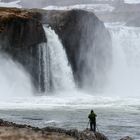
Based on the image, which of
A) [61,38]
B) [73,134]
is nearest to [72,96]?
[61,38]

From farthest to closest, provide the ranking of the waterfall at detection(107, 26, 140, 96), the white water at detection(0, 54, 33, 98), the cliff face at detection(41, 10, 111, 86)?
the waterfall at detection(107, 26, 140, 96), the cliff face at detection(41, 10, 111, 86), the white water at detection(0, 54, 33, 98)

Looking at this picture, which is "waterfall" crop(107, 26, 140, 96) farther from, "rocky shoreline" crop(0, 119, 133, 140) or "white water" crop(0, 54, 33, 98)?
"rocky shoreline" crop(0, 119, 133, 140)

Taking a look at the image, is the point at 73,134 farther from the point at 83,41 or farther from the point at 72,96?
the point at 83,41

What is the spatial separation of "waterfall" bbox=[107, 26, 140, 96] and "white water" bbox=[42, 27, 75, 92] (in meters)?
11.4

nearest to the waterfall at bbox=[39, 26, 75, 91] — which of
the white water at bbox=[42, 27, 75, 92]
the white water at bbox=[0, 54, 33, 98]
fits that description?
the white water at bbox=[42, 27, 75, 92]

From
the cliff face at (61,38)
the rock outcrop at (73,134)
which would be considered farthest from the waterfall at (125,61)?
the rock outcrop at (73,134)

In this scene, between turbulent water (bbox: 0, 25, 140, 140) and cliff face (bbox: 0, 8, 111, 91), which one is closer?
turbulent water (bbox: 0, 25, 140, 140)

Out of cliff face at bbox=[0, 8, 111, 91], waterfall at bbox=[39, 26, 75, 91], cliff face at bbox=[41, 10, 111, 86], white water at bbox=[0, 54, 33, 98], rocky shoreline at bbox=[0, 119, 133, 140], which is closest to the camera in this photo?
rocky shoreline at bbox=[0, 119, 133, 140]

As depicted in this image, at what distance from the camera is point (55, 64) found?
73062 mm

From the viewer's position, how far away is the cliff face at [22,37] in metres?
67.4

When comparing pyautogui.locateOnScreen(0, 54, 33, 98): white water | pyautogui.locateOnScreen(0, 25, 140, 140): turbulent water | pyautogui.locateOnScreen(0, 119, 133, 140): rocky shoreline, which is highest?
pyautogui.locateOnScreen(0, 54, 33, 98): white water

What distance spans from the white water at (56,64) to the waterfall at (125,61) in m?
11.4

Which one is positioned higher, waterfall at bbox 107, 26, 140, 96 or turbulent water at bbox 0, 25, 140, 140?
waterfall at bbox 107, 26, 140, 96

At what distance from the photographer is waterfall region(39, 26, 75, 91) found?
71.2m
